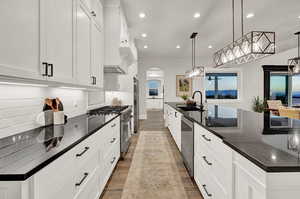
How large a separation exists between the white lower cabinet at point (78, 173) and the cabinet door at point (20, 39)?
2.04 feet

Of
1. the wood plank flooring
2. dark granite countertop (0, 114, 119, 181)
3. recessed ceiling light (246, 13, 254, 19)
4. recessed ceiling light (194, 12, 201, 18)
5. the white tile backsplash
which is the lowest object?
the wood plank flooring

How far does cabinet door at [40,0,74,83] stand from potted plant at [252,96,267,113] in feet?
28.0

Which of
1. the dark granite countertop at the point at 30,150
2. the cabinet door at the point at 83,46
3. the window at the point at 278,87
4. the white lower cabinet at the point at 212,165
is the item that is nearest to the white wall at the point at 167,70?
the window at the point at 278,87

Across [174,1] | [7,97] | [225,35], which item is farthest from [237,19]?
[7,97]

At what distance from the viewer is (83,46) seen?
221cm

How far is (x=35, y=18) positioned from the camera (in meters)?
1.26

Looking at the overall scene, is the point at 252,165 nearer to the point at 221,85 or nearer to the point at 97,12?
the point at 97,12

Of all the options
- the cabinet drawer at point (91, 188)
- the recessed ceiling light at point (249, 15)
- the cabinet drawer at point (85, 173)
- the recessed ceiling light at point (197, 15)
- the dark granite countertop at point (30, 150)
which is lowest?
the cabinet drawer at point (91, 188)

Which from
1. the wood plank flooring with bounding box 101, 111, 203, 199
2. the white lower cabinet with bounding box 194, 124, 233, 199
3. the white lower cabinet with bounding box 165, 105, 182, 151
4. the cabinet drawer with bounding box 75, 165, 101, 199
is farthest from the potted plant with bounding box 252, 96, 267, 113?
the cabinet drawer with bounding box 75, 165, 101, 199

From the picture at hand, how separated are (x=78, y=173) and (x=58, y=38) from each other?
1.20 meters

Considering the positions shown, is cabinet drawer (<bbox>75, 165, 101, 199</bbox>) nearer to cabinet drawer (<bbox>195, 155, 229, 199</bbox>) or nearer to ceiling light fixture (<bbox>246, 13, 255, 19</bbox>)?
cabinet drawer (<bbox>195, 155, 229, 199</bbox>)

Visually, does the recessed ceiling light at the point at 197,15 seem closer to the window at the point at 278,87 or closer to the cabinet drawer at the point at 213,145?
the cabinet drawer at the point at 213,145

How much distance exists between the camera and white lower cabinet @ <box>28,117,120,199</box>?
89 cm

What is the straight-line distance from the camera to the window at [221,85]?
28.6ft
